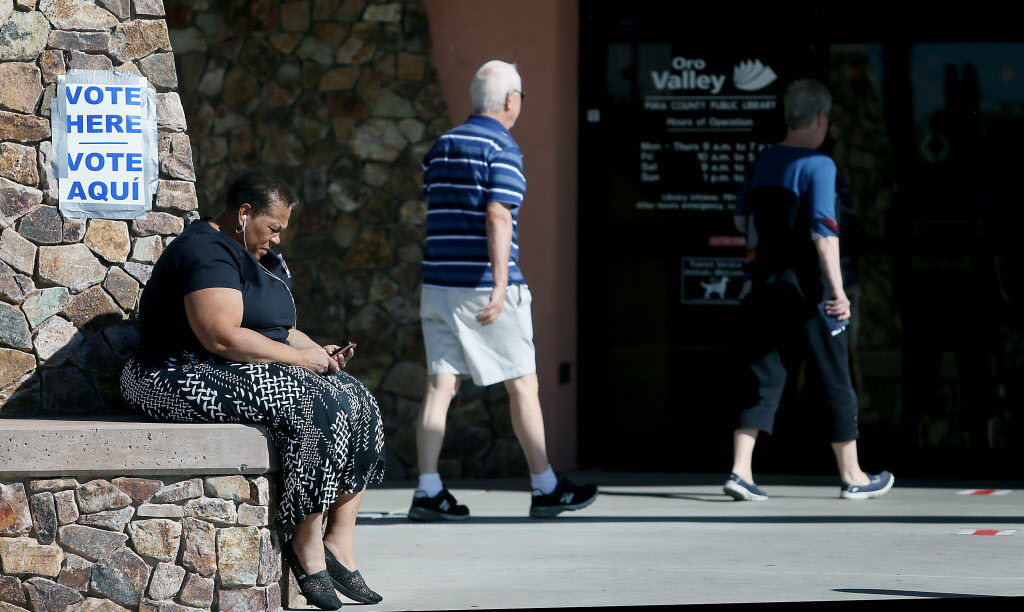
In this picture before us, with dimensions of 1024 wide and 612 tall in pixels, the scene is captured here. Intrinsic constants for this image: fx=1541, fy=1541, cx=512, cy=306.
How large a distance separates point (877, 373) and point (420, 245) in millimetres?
2440

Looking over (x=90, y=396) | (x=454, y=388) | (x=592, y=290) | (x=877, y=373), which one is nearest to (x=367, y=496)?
(x=454, y=388)

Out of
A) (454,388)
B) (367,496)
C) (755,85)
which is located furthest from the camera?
(755,85)

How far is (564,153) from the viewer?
26.4 feet

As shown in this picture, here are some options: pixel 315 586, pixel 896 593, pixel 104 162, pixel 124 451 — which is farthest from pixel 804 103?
pixel 124 451

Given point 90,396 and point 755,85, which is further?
point 755,85

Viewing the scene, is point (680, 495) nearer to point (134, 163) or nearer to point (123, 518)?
point (134, 163)

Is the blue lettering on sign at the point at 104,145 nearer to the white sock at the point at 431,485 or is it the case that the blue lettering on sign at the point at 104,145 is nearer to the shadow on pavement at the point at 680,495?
the white sock at the point at 431,485

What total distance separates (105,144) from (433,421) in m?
1.87

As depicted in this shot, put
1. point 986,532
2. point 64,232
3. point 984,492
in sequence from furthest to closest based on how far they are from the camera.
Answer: point 984,492, point 986,532, point 64,232

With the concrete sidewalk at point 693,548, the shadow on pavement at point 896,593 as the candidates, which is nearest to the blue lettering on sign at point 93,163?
the concrete sidewalk at point 693,548

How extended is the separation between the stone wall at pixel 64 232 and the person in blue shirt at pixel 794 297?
109 inches

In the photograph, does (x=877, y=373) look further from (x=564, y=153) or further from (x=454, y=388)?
(x=454, y=388)

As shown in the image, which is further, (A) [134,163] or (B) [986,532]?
(B) [986,532]

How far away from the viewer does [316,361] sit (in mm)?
5055
